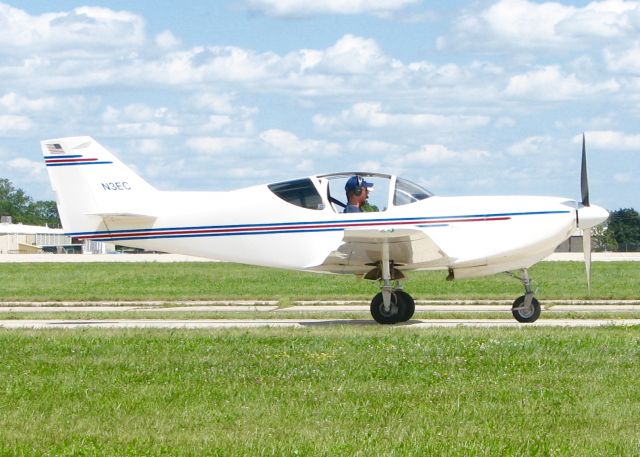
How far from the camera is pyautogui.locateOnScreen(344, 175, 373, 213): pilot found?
17.1 m

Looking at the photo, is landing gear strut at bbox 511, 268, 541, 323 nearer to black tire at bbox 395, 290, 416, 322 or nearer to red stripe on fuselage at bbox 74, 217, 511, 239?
red stripe on fuselage at bbox 74, 217, 511, 239

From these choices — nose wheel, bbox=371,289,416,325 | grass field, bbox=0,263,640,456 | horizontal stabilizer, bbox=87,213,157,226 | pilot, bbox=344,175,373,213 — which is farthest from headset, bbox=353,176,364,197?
horizontal stabilizer, bbox=87,213,157,226

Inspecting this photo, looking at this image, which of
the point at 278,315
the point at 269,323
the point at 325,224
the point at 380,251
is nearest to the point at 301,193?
the point at 325,224

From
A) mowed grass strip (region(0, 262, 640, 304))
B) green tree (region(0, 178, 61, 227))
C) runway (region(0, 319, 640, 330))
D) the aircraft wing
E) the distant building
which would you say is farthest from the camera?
green tree (region(0, 178, 61, 227))

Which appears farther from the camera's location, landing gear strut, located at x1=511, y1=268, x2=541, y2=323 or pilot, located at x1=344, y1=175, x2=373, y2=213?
landing gear strut, located at x1=511, y1=268, x2=541, y2=323

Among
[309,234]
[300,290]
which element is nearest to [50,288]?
[300,290]

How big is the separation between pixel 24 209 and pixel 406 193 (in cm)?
16647

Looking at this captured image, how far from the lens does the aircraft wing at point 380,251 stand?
637 inches

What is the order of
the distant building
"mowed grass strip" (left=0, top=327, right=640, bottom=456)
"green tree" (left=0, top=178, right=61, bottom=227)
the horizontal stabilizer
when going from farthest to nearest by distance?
"green tree" (left=0, top=178, right=61, bottom=227)
the distant building
the horizontal stabilizer
"mowed grass strip" (left=0, top=327, right=640, bottom=456)

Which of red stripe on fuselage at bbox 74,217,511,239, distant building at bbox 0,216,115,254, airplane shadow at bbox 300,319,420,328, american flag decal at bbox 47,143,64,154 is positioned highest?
distant building at bbox 0,216,115,254

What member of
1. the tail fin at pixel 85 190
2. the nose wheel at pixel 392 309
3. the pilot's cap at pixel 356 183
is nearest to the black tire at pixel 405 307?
the nose wheel at pixel 392 309

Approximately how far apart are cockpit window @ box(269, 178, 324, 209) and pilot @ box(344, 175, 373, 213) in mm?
477

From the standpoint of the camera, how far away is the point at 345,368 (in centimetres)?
1102

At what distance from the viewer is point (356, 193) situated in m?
17.2
